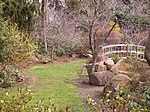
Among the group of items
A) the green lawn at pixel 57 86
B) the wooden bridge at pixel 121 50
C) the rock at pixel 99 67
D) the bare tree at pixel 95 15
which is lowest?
the green lawn at pixel 57 86

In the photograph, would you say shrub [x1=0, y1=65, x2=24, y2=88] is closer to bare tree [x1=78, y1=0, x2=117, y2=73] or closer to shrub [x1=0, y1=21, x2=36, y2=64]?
shrub [x1=0, y1=21, x2=36, y2=64]

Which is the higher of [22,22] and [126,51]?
[22,22]

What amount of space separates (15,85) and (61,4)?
33.1 feet

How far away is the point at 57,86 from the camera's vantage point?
8.95 meters

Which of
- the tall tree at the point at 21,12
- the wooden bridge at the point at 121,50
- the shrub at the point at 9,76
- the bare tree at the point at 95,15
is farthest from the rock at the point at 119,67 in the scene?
the tall tree at the point at 21,12

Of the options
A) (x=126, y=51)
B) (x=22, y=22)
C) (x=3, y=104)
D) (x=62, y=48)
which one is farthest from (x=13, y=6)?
(x=3, y=104)

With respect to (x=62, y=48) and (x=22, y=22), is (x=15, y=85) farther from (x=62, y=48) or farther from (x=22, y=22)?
(x=62, y=48)

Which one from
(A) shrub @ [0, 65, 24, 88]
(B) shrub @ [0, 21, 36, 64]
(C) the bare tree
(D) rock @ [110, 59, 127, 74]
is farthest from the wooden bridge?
(B) shrub @ [0, 21, 36, 64]

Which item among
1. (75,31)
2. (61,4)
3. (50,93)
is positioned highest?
(61,4)

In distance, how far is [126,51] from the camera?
14820 mm

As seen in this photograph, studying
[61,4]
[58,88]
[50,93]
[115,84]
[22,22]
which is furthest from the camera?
[61,4]

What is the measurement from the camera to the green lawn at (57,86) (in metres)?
7.08

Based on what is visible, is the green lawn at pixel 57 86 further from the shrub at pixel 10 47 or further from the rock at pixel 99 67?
the shrub at pixel 10 47

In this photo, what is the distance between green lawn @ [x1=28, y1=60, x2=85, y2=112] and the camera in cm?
708
